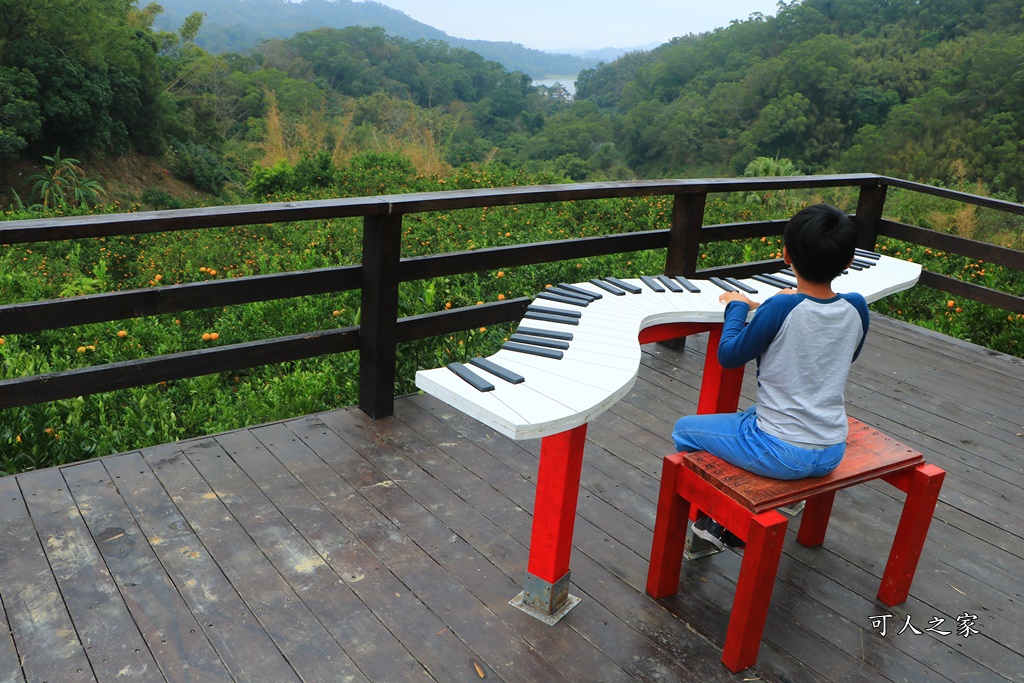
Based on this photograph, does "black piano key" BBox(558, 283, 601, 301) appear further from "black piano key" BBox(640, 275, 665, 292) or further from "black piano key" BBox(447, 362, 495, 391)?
"black piano key" BBox(447, 362, 495, 391)

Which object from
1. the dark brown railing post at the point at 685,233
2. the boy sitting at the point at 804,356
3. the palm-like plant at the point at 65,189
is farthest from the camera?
the palm-like plant at the point at 65,189

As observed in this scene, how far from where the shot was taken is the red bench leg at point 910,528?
2.22 metres

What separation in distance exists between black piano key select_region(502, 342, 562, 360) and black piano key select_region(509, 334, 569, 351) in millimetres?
24

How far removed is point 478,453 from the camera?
9.93 ft

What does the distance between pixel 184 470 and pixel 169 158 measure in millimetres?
29359

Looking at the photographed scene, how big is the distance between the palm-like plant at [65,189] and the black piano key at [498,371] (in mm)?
18424

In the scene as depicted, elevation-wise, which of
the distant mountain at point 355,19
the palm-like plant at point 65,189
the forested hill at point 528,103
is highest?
the distant mountain at point 355,19

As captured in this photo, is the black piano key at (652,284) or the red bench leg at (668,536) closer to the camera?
the red bench leg at (668,536)

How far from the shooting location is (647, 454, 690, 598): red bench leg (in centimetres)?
215

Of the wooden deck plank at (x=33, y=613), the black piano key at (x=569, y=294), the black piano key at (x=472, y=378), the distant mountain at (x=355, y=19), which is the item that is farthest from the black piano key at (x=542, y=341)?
the distant mountain at (x=355, y=19)

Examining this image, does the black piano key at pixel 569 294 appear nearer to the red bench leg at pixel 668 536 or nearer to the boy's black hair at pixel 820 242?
the red bench leg at pixel 668 536

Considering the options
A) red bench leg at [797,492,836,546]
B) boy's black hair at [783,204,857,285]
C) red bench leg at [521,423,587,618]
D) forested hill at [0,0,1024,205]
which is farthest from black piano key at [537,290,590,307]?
forested hill at [0,0,1024,205]

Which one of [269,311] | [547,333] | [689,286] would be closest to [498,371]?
[547,333]

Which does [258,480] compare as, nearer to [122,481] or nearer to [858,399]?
[122,481]
